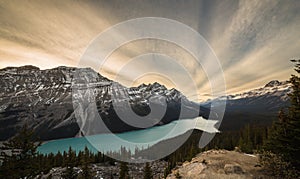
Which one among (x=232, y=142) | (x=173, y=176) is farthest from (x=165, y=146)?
(x=173, y=176)

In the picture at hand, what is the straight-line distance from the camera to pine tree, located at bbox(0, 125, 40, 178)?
14.8 meters

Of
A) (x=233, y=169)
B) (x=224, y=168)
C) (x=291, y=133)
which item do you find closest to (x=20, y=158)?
(x=224, y=168)

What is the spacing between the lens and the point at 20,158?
51.0 ft

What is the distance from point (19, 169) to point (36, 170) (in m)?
1.37

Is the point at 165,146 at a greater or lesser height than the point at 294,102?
lesser

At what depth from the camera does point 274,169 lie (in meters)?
13.5

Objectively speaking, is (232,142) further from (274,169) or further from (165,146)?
(274,169)

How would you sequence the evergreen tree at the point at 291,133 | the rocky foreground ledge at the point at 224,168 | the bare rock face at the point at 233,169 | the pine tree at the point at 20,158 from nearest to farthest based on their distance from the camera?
the evergreen tree at the point at 291,133, the rocky foreground ledge at the point at 224,168, the bare rock face at the point at 233,169, the pine tree at the point at 20,158

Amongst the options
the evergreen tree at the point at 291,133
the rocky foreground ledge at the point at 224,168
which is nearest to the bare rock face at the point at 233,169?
the rocky foreground ledge at the point at 224,168

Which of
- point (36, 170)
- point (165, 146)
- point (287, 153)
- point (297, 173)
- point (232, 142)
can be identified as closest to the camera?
point (297, 173)

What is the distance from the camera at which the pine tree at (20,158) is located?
14.8 m

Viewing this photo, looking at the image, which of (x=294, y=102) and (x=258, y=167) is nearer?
(x=294, y=102)

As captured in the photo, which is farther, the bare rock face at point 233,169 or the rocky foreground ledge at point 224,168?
the bare rock face at point 233,169

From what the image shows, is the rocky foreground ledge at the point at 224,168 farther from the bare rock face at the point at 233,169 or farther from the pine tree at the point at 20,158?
the pine tree at the point at 20,158
